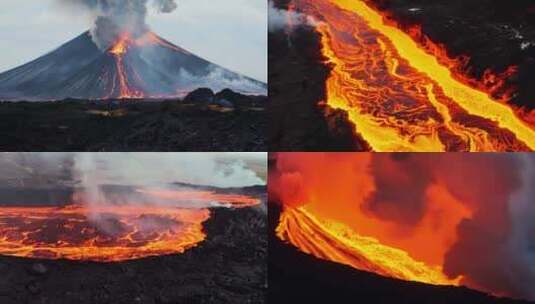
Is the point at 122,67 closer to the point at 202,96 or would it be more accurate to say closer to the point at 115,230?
the point at 202,96

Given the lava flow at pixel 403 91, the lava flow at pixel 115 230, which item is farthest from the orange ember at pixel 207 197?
the lava flow at pixel 403 91

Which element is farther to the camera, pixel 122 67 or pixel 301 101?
pixel 122 67

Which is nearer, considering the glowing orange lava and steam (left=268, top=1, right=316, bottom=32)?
steam (left=268, top=1, right=316, bottom=32)

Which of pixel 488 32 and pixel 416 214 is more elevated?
pixel 488 32

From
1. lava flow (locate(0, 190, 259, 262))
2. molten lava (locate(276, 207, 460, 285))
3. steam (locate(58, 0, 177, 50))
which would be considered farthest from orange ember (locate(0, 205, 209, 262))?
steam (locate(58, 0, 177, 50))

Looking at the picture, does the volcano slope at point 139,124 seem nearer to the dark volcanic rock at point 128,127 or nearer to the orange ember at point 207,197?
the dark volcanic rock at point 128,127

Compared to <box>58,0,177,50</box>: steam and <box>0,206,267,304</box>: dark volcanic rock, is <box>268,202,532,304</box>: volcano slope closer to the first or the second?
<box>0,206,267,304</box>: dark volcanic rock

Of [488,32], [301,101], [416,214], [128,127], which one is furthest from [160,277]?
[488,32]
